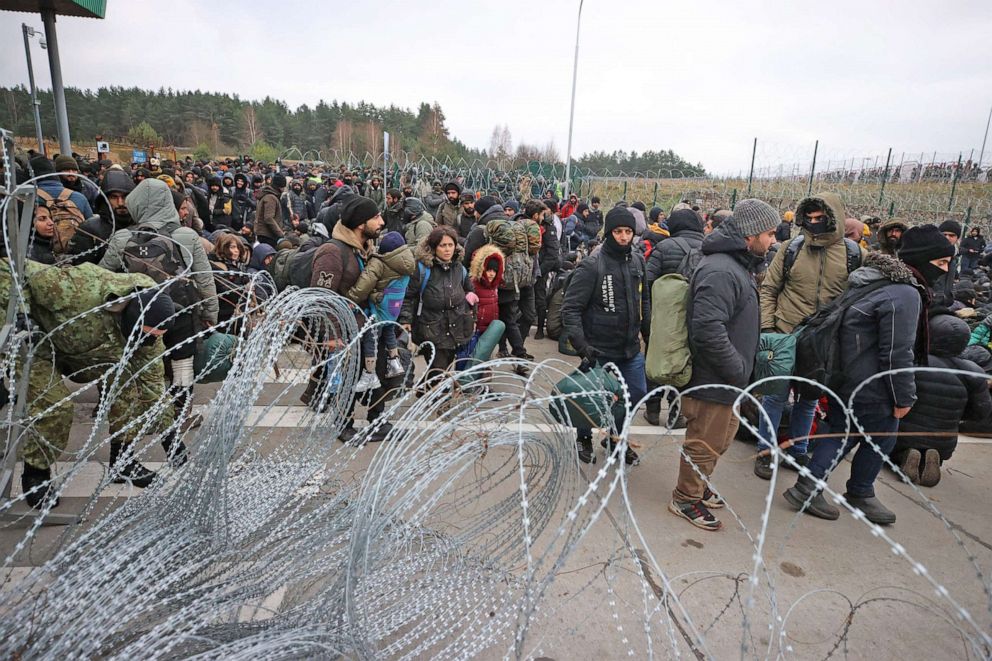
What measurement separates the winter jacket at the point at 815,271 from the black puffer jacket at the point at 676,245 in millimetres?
810

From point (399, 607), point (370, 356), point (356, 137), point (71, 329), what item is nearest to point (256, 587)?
point (399, 607)

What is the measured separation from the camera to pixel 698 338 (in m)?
3.07

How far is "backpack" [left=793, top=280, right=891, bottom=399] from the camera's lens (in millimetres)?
3365

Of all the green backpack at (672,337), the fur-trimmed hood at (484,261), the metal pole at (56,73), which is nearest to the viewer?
the green backpack at (672,337)

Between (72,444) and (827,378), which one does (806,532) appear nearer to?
(827,378)

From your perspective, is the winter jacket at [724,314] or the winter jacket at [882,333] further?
the winter jacket at [882,333]

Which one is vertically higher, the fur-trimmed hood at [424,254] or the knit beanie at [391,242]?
the knit beanie at [391,242]

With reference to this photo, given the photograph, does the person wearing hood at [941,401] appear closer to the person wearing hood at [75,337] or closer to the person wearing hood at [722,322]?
the person wearing hood at [722,322]

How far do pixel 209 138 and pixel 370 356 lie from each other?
5579 cm

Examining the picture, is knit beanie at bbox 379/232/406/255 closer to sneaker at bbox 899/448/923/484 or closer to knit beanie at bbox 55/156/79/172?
sneaker at bbox 899/448/923/484

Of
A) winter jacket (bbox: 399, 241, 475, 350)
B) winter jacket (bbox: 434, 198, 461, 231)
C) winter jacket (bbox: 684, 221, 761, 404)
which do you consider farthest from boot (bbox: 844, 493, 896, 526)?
winter jacket (bbox: 434, 198, 461, 231)

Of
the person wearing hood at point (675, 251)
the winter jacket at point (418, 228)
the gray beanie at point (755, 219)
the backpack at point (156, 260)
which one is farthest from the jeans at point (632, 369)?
the winter jacket at point (418, 228)

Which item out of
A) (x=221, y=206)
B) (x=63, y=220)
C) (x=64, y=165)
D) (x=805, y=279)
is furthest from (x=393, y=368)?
(x=221, y=206)

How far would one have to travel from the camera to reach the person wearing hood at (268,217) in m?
7.82
